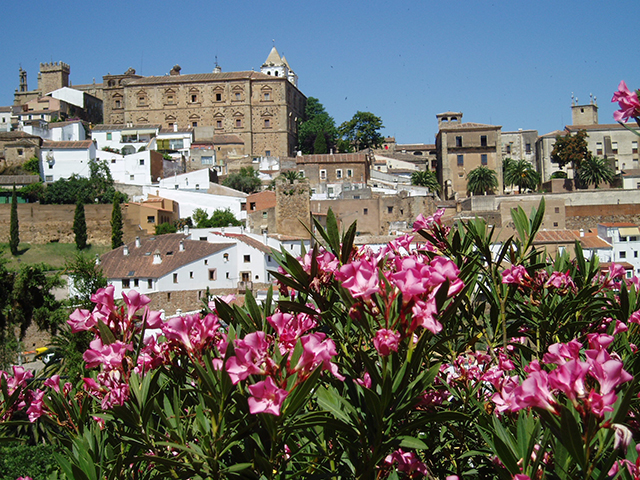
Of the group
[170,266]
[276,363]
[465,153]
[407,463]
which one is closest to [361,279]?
[276,363]

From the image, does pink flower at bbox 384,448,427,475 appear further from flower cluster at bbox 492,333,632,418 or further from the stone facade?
the stone facade

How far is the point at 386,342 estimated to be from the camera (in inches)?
87.1

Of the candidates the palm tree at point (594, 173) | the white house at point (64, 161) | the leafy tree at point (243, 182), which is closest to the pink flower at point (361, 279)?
the palm tree at point (594, 173)

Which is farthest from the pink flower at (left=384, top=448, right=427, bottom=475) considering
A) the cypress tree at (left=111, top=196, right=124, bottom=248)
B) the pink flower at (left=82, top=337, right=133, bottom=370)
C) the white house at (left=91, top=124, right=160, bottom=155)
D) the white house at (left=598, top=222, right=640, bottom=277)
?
the white house at (left=91, top=124, right=160, bottom=155)

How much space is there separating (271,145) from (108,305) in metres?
62.4

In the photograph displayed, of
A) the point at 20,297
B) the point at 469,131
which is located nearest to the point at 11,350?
the point at 20,297

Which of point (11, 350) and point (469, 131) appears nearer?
point (11, 350)

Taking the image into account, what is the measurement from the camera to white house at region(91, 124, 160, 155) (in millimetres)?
53263

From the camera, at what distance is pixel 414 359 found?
2.35 metres

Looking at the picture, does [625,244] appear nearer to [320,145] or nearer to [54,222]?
[54,222]

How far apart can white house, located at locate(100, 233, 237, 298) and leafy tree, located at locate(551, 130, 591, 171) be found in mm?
28819

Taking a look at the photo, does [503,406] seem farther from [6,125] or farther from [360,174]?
[6,125]

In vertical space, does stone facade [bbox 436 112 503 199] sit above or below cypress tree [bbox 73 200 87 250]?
above

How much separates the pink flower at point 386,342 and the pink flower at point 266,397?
0.35m
